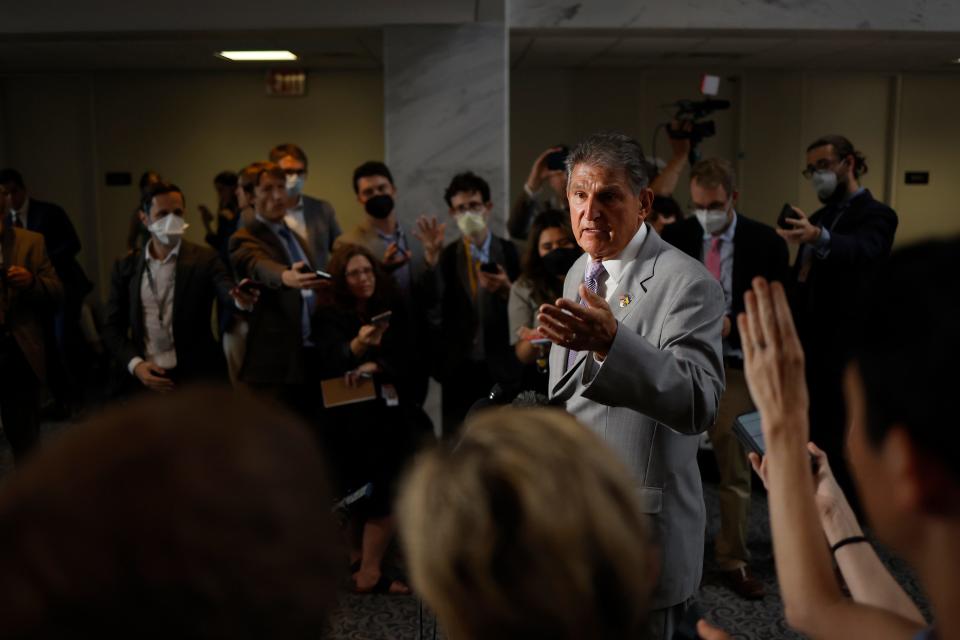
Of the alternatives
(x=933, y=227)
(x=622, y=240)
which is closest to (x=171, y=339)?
(x=622, y=240)

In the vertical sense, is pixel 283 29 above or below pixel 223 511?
above

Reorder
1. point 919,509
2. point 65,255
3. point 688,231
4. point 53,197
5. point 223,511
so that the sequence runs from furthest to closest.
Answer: point 53,197 < point 65,255 < point 688,231 < point 919,509 < point 223,511

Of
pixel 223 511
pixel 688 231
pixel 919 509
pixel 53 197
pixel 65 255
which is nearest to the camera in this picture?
pixel 223 511

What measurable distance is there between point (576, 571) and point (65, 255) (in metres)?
6.31

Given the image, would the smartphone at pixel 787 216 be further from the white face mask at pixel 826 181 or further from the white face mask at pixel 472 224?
the white face mask at pixel 472 224

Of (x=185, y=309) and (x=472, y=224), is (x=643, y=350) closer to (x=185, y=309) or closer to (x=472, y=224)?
(x=472, y=224)

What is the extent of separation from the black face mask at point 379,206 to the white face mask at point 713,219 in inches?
61.8

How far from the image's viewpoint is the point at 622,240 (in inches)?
83.0

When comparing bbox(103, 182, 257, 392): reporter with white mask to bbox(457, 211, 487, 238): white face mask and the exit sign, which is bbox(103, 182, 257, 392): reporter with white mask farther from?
the exit sign

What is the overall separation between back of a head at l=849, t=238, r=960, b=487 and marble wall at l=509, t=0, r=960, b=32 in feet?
17.9

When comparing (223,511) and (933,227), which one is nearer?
(223,511)

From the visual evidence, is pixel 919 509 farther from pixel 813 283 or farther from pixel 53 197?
pixel 53 197

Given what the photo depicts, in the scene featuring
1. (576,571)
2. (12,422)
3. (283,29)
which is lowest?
(12,422)

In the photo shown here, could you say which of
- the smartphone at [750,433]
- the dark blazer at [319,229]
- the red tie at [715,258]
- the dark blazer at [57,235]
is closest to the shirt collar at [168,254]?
the dark blazer at [319,229]
